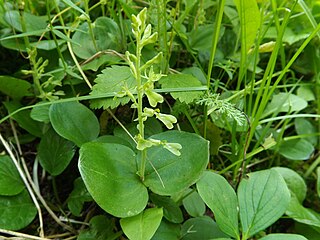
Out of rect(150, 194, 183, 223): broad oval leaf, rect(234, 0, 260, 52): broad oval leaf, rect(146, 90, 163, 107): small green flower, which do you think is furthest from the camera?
rect(234, 0, 260, 52): broad oval leaf

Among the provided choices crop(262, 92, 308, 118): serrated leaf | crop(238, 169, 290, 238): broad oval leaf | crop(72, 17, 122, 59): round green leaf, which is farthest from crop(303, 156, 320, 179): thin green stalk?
crop(72, 17, 122, 59): round green leaf

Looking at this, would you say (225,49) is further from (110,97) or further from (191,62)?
(110,97)

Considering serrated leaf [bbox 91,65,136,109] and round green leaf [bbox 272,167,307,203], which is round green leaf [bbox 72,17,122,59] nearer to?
serrated leaf [bbox 91,65,136,109]

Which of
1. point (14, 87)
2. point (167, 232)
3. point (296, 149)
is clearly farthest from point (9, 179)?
point (296, 149)

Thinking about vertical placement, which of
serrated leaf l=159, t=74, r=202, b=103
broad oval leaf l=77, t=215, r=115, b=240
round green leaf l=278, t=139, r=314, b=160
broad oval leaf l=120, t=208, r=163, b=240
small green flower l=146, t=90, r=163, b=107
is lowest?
round green leaf l=278, t=139, r=314, b=160

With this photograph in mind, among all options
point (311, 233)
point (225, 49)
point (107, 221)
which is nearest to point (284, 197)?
point (311, 233)

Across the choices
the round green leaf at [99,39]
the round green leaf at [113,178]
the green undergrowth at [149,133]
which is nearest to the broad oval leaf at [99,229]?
the green undergrowth at [149,133]
